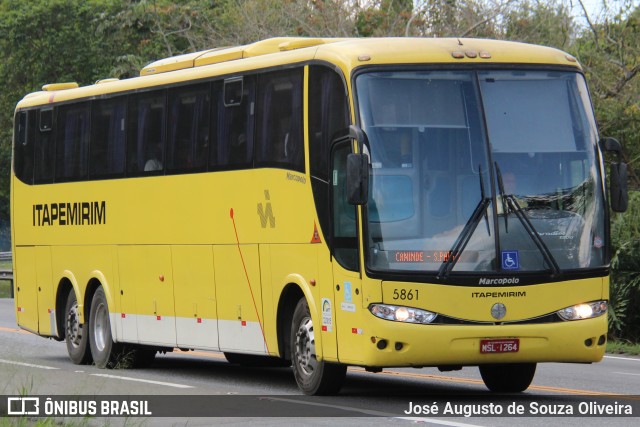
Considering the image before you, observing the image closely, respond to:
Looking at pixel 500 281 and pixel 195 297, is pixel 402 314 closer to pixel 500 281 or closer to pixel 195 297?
pixel 500 281

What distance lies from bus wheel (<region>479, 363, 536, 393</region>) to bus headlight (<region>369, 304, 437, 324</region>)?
204cm

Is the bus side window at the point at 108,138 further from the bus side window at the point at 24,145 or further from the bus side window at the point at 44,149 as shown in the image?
the bus side window at the point at 24,145

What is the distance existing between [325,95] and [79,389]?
364 cm

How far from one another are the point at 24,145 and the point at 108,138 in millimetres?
2903

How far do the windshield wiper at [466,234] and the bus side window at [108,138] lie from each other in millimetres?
6841

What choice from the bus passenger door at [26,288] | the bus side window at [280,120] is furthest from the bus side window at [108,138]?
the bus side window at [280,120]

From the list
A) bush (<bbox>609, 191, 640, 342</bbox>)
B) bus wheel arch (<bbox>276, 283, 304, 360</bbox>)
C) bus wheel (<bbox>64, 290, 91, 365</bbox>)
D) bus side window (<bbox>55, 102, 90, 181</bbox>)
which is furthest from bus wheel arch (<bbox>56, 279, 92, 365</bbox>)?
bush (<bbox>609, 191, 640, 342</bbox>)

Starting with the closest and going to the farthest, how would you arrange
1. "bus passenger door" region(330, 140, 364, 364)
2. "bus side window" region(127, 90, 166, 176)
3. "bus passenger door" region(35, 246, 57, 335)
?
"bus passenger door" region(330, 140, 364, 364)
"bus side window" region(127, 90, 166, 176)
"bus passenger door" region(35, 246, 57, 335)

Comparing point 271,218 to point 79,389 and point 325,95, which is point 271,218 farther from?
point 79,389

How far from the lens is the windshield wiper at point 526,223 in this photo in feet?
44.7

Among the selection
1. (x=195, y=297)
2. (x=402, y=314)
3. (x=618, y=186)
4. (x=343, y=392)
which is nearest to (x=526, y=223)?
(x=618, y=186)

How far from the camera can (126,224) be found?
19.0m

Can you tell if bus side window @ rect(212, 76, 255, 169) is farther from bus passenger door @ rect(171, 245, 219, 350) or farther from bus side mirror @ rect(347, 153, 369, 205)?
bus side mirror @ rect(347, 153, 369, 205)

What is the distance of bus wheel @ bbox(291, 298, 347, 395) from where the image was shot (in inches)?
567
